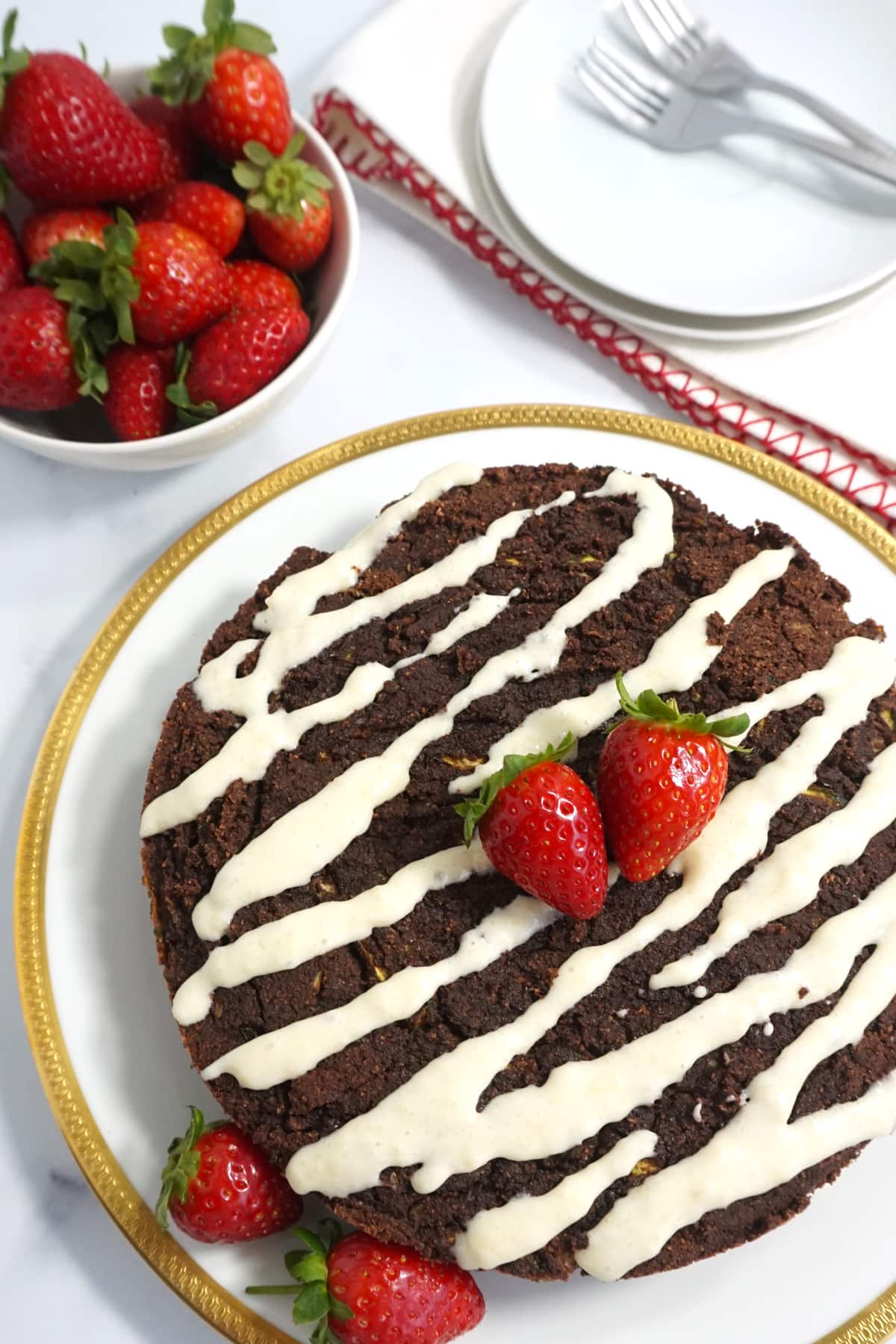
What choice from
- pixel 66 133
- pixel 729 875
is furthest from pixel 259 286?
pixel 729 875

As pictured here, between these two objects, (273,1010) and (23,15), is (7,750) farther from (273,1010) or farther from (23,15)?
(23,15)

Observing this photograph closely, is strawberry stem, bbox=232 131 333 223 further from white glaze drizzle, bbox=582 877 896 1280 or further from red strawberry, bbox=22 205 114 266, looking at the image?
white glaze drizzle, bbox=582 877 896 1280

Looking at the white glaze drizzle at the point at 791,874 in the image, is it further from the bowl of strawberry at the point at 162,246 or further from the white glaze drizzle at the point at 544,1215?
the bowl of strawberry at the point at 162,246

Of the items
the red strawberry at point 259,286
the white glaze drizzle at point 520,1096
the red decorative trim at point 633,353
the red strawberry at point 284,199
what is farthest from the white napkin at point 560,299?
the white glaze drizzle at point 520,1096

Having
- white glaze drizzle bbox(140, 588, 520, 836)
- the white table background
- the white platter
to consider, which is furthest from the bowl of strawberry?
white glaze drizzle bbox(140, 588, 520, 836)

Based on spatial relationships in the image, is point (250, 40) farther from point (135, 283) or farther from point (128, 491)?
point (128, 491)

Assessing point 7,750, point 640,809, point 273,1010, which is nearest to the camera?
point 640,809

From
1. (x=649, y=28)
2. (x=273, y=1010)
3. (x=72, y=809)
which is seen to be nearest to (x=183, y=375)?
(x=72, y=809)
